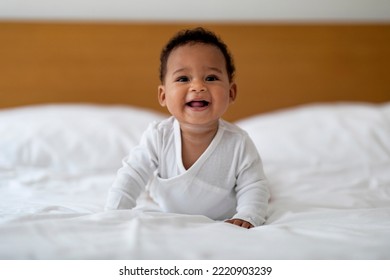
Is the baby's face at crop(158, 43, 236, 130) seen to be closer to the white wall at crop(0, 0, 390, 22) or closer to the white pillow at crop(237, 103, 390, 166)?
the white pillow at crop(237, 103, 390, 166)

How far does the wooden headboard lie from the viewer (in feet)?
5.71

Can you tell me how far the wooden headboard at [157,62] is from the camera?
1.74 metres

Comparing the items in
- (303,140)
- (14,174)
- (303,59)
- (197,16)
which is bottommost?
(14,174)

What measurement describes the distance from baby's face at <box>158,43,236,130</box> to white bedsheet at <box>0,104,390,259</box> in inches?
8.5

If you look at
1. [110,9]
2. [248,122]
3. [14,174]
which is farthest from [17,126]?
[248,122]

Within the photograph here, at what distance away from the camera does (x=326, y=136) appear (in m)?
1.38

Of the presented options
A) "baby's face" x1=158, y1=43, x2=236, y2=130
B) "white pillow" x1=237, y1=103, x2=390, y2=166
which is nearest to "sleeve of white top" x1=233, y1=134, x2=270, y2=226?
"baby's face" x1=158, y1=43, x2=236, y2=130

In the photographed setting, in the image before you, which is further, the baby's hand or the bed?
the baby's hand

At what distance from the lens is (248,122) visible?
162 cm

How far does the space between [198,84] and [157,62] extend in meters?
1.01

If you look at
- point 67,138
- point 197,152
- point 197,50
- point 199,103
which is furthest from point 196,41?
point 67,138

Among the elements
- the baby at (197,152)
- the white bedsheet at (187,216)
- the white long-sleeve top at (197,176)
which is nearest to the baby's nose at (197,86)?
the baby at (197,152)

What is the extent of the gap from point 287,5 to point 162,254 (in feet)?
4.89

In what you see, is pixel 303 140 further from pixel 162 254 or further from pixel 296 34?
pixel 162 254
